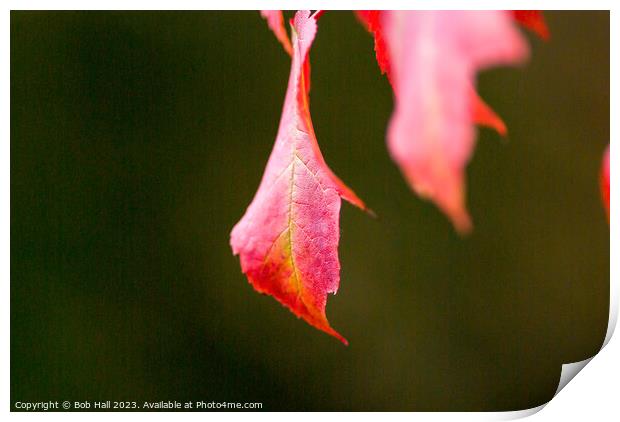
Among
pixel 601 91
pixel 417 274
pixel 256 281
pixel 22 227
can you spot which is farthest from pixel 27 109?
pixel 601 91

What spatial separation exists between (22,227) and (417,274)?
369mm

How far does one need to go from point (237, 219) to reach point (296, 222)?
0.12m

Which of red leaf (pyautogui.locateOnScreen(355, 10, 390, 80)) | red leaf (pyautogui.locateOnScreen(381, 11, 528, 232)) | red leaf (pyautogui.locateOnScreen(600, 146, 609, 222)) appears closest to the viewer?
red leaf (pyautogui.locateOnScreen(381, 11, 528, 232))

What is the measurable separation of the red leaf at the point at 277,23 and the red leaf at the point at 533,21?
0.19 metres

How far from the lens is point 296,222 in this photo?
1.60ft

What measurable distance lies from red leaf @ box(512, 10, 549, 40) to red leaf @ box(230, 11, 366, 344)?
0.18 metres

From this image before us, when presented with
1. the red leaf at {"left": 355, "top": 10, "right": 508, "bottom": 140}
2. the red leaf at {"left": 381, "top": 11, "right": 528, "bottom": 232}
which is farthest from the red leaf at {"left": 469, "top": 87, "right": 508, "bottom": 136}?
the red leaf at {"left": 381, "top": 11, "right": 528, "bottom": 232}

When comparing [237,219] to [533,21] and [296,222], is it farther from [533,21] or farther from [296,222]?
[533,21]

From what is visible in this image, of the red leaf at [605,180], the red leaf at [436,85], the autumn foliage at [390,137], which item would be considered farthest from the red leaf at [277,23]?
the red leaf at [605,180]

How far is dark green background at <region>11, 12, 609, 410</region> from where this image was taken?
22.7 inches

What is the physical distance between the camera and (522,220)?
0.59 metres

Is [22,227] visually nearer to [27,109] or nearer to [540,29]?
[27,109]

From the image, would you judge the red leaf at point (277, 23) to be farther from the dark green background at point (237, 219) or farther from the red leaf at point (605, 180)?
the red leaf at point (605, 180)

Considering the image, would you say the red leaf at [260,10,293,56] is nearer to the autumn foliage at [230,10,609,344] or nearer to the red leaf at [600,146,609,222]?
the autumn foliage at [230,10,609,344]
